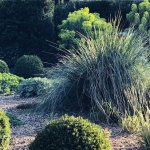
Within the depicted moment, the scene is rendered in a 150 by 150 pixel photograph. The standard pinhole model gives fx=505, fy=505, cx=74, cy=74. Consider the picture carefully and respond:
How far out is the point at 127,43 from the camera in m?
9.33

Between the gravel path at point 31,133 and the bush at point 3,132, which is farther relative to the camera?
the gravel path at point 31,133

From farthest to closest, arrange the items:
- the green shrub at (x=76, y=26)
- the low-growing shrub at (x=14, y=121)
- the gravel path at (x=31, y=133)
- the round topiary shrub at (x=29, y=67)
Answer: the green shrub at (x=76, y=26) < the round topiary shrub at (x=29, y=67) < the low-growing shrub at (x=14, y=121) < the gravel path at (x=31, y=133)

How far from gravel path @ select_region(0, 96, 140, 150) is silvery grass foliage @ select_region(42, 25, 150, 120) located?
0.44 meters

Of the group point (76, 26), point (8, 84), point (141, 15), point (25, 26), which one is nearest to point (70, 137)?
point (8, 84)

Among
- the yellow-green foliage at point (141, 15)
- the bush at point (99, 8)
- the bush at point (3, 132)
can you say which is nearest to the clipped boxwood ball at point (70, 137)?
the bush at point (3, 132)

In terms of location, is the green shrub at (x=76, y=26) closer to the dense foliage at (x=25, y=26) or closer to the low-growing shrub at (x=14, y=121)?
the dense foliage at (x=25, y=26)

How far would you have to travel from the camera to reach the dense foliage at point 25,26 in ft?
61.1

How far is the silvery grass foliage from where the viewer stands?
8586mm

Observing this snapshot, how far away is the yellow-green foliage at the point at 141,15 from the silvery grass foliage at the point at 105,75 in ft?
18.9

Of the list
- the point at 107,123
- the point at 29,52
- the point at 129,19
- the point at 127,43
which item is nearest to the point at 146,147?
the point at 107,123

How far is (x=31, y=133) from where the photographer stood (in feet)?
25.0

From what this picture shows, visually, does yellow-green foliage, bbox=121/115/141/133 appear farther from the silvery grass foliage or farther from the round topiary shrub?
the round topiary shrub

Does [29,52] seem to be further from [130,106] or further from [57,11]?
[130,106]

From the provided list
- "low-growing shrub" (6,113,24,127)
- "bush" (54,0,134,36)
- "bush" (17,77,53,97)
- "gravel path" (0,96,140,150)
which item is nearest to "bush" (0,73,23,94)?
"bush" (17,77,53,97)
